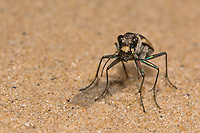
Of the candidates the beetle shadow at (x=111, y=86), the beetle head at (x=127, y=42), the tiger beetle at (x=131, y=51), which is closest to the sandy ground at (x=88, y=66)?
the beetle shadow at (x=111, y=86)

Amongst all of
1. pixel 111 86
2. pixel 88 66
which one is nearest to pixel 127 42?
pixel 111 86

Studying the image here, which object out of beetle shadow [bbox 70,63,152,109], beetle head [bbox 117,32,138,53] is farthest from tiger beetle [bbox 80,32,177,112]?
beetle shadow [bbox 70,63,152,109]

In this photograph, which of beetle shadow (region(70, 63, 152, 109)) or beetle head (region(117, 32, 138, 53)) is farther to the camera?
beetle shadow (region(70, 63, 152, 109))

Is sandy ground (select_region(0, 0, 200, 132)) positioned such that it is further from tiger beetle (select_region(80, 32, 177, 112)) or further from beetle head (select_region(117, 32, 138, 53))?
beetle head (select_region(117, 32, 138, 53))

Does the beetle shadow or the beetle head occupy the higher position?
the beetle head

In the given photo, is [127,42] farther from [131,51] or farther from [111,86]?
[111,86]

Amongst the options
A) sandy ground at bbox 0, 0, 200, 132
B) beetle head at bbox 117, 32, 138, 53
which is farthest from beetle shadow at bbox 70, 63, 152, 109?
beetle head at bbox 117, 32, 138, 53
